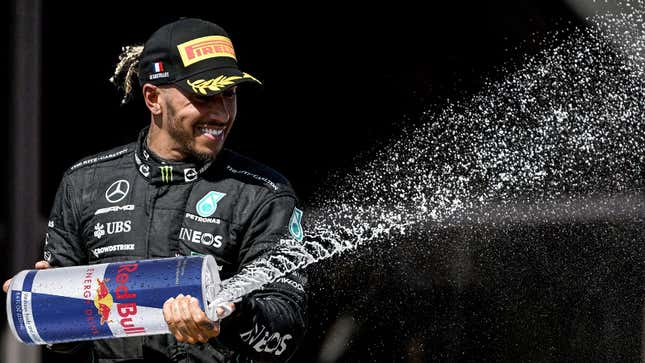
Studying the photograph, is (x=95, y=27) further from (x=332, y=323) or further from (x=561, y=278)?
(x=561, y=278)

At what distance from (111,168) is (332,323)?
175 centimetres

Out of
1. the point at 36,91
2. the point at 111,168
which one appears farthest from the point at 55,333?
the point at 36,91

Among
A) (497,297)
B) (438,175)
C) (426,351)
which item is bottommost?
(426,351)

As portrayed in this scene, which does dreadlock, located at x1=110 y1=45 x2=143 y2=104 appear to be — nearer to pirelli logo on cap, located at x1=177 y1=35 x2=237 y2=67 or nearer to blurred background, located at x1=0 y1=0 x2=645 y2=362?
pirelli logo on cap, located at x1=177 y1=35 x2=237 y2=67

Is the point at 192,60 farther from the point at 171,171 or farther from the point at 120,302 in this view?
the point at 120,302

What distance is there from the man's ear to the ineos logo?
180mm

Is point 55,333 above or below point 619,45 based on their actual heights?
below

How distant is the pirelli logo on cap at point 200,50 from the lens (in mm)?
2080

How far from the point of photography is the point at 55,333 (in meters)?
1.81

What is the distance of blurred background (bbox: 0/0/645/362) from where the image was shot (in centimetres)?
358

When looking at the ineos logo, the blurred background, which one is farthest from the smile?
the blurred background

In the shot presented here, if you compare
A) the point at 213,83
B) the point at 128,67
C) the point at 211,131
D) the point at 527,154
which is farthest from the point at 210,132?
the point at 527,154

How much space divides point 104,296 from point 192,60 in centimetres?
58

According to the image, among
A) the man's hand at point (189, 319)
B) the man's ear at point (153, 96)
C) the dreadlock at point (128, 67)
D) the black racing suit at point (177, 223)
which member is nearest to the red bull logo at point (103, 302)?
the man's hand at point (189, 319)
